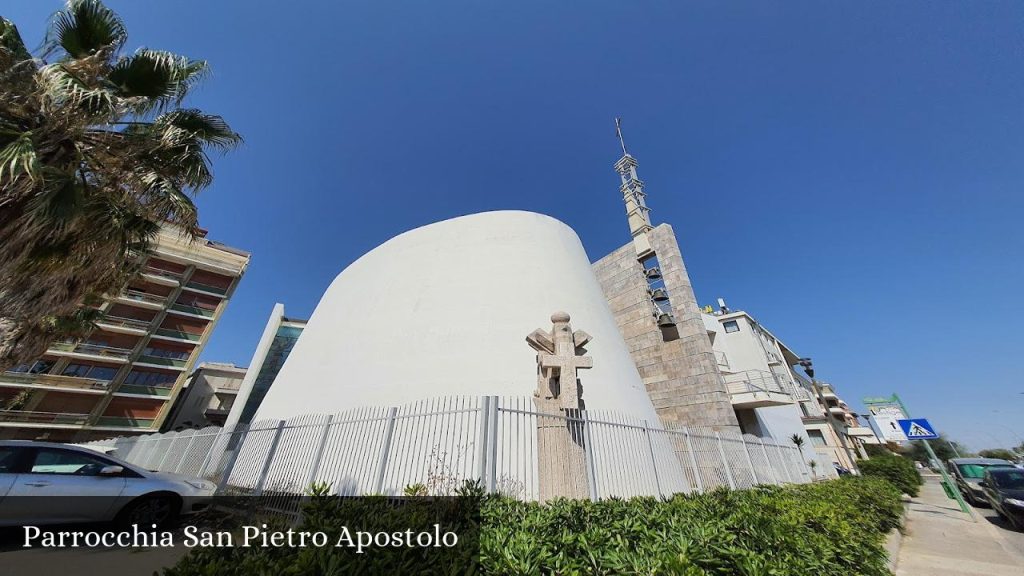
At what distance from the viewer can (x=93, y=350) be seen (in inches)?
904

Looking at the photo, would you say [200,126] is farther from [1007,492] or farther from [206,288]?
[206,288]

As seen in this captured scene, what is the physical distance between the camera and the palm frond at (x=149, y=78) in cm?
628

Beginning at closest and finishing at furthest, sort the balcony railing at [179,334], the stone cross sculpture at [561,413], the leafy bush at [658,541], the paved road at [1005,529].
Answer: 1. the leafy bush at [658,541]
2. the stone cross sculpture at [561,413]
3. the paved road at [1005,529]
4. the balcony railing at [179,334]

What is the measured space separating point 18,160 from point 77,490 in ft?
14.4

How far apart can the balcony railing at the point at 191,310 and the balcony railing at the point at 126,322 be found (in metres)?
1.76

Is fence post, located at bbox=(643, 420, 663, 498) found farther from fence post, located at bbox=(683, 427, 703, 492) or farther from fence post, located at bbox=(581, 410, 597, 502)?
fence post, located at bbox=(581, 410, 597, 502)

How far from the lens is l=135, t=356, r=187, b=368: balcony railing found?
24578mm

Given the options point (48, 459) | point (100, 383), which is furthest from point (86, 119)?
point (100, 383)

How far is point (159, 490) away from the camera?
5297 millimetres

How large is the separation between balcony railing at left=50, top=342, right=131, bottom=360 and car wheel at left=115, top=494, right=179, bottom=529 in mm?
26843

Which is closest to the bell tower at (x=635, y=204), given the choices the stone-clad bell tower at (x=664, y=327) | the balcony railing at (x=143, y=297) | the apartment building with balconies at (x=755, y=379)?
the stone-clad bell tower at (x=664, y=327)

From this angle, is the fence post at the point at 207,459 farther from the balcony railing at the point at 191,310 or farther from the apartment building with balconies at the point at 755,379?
the balcony railing at the point at 191,310

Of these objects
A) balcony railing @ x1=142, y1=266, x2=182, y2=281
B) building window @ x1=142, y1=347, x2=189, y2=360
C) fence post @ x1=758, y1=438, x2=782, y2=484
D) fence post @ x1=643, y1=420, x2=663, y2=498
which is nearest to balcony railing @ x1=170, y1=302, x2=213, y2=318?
balcony railing @ x1=142, y1=266, x2=182, y2=281

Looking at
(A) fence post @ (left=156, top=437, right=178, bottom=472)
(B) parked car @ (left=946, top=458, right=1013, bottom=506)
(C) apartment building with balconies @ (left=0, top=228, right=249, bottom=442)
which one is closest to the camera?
(A) fence post @ (left=156, top=437, right=178, bottom=472)
